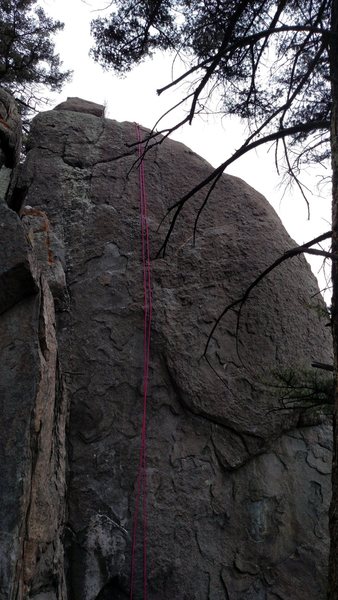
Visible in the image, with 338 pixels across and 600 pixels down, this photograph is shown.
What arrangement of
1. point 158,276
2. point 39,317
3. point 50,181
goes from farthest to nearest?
point 50,181 < point 158,276 < point 39,317

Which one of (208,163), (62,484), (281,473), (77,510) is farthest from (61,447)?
(208,163)

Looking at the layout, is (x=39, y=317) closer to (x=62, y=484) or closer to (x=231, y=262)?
(x=62, y=484)

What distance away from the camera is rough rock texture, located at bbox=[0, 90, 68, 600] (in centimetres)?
265

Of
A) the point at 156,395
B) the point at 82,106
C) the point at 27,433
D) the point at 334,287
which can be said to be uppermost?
the point at 82,106

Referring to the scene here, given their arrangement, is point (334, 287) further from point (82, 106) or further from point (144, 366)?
point (82, 106)

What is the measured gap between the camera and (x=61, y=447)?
359 centimetres

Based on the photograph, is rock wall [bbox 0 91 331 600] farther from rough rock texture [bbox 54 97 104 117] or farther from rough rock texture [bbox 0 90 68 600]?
rough rock texture [bbox 54 97 104 117]

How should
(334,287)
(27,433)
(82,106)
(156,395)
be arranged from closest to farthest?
1. (27,433)
2. (334,287)
3. (156,395)
4. (82,106)

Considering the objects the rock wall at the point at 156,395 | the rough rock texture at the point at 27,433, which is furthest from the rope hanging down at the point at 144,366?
the rough rock texture at the point at 27,433

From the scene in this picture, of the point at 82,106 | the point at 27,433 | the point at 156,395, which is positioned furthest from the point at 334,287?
the point at 82,106

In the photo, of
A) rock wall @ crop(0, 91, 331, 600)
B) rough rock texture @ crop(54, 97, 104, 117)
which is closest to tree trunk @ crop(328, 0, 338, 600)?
rock wall @ crop(0, 91, 331, 600)

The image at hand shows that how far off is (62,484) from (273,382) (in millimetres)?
1702

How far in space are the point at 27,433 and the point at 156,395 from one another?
155cm

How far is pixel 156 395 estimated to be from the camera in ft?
13.9
